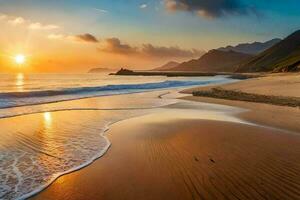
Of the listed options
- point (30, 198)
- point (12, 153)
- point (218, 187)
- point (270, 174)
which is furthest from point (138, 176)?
point (12, 153)

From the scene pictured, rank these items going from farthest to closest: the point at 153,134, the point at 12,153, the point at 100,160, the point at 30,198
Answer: the point at 153,134, the point at 12,153, the point at 100,160, the point at 30,198

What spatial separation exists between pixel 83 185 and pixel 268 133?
7.44 metres

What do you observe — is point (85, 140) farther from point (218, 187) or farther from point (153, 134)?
point (218, 187)

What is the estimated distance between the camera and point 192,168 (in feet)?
23.9

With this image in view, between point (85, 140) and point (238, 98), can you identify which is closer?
point (85, 140)

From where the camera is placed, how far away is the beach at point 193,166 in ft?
19.4

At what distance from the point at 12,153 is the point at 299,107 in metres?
15.0

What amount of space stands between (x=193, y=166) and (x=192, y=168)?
155 millimetres

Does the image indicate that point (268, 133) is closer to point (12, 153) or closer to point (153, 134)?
point (153, 134)

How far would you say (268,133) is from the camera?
37.2 ft

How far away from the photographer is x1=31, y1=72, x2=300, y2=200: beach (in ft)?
19.4

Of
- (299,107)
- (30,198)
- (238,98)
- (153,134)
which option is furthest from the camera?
(238,98)

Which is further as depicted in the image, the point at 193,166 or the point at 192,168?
the point at 193,166

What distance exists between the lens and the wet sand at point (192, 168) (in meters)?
5.88
